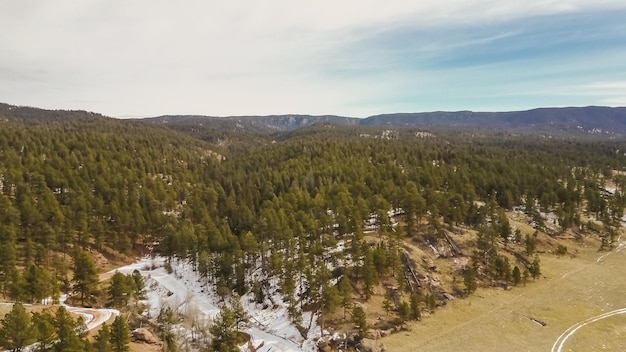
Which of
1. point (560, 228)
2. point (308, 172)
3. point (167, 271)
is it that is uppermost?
point (308, 172)

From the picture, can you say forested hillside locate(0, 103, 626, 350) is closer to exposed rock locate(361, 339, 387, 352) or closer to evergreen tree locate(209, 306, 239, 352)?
exposed rock locate(361, 339, 387, 352)

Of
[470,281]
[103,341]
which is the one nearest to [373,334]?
[470,281]

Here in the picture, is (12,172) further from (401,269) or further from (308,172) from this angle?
(401,269)

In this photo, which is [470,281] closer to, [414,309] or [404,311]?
[414,309]

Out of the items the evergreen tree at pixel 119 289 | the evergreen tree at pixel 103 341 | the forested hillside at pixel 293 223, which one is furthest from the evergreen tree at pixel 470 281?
the evergreen tree at pixel 103 341

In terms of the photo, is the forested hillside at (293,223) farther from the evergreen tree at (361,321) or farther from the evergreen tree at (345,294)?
the evergreen tree at (361,321)

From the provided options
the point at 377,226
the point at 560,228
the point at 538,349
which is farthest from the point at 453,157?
the point at 538,349

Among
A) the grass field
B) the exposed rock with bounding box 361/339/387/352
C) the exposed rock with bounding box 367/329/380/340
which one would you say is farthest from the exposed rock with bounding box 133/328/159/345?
the grass field
